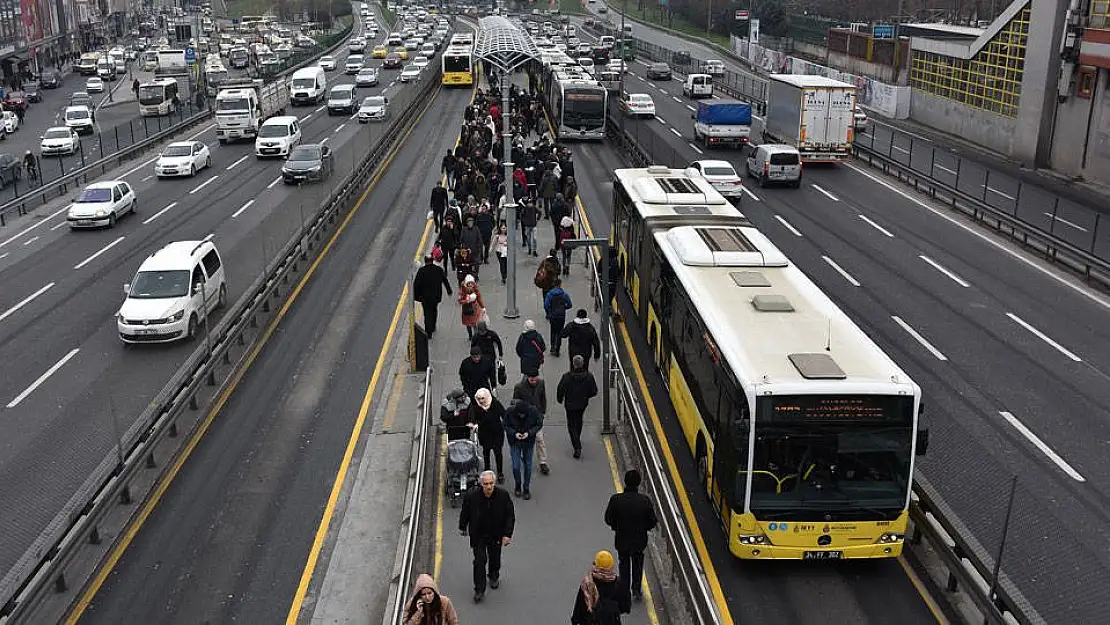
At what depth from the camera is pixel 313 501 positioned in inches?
571

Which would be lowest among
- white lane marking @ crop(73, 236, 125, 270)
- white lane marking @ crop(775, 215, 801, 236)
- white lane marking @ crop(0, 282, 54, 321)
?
white lane marking @ crop(73, 236, 125, 270)

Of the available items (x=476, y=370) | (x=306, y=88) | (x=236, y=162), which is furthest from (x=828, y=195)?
(x=306, y=88)

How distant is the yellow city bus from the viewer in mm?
77375

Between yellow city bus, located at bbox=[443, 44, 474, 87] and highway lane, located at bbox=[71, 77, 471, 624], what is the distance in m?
53.0

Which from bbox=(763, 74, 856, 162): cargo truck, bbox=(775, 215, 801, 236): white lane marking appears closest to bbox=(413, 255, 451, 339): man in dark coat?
bbox=(775, 215, 801, 236): white lane marking

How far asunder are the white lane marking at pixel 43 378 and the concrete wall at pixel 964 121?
41.1m

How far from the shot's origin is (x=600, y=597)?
30.5 feet

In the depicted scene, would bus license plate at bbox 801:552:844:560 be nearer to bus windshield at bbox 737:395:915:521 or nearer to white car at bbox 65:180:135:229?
bus windshield at bbox 737:395:915:521

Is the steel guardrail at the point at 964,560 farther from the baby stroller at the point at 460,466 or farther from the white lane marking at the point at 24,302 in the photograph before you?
the white lane marking at the point at 24,302

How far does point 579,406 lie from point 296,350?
863 centimetres

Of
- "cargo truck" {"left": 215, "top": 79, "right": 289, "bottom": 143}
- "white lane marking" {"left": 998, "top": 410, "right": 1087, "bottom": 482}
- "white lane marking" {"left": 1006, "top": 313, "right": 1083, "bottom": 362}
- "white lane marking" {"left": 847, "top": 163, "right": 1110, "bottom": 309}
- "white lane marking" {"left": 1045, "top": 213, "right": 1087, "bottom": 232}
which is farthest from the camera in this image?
"cargo truck" {"left": 215, "top": 79, "right": 289, "bottom": 143}

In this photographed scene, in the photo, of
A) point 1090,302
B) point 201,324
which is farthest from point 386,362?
point 1090,302

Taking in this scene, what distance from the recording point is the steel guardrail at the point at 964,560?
34.8 feet

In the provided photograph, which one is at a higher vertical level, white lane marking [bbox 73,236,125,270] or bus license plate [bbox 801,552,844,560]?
bus license plate [bbox 801,552,844,560]
